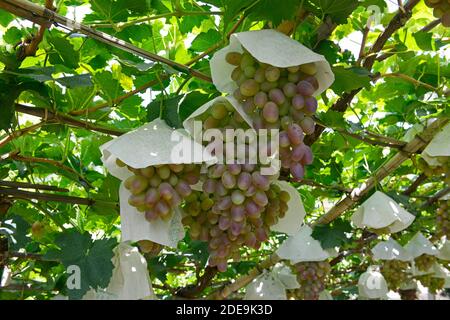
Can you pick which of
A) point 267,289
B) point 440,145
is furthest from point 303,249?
point 440,145

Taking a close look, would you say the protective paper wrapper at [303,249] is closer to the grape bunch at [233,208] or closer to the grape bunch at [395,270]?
the grape bunch at [395,270]

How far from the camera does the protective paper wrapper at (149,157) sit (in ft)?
2.56

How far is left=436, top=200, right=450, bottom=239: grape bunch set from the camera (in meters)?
2.27

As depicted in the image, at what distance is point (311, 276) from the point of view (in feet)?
7.47

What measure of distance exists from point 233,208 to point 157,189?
0.13m

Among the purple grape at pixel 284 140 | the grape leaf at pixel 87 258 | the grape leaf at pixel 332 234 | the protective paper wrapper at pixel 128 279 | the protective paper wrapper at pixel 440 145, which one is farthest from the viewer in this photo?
the grape leaf at pixel 332 234

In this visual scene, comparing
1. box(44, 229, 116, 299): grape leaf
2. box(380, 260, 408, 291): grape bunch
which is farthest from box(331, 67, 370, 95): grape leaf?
box(380, 260, 408, 291): grape bunch


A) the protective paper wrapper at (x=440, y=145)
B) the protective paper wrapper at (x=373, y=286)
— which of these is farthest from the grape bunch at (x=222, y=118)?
the protective paper wrapper at (x=373, y=286)

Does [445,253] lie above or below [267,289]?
above

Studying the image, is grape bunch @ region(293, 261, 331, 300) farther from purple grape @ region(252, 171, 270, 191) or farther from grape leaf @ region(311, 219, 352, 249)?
purple grape @ region(252, 171, 270, 191)

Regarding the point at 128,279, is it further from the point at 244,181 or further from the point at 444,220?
the point at 444,220

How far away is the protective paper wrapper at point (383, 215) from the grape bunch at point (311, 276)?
0.60 m

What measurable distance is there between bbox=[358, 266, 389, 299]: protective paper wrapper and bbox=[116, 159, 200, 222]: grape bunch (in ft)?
9.05

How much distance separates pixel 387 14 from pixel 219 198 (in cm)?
107
